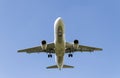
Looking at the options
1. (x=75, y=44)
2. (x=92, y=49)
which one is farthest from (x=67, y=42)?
(x=92, y=49)

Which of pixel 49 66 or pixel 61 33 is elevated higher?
pixel 61 33

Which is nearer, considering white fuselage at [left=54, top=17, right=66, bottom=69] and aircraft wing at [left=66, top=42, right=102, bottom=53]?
white fuselage at [left=54, top=17, right=66, bottom=69]

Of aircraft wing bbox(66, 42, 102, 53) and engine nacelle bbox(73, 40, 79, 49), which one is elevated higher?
engine nacelle bbox(73, 40, 79, 49)

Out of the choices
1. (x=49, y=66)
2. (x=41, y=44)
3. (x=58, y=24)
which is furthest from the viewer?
(x=49, y=66)

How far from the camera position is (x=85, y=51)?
6912 cm

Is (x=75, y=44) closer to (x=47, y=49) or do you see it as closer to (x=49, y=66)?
(x=47, y=49)

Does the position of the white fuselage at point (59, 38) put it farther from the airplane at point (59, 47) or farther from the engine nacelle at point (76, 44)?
the engine nacelle at point (76, 44)

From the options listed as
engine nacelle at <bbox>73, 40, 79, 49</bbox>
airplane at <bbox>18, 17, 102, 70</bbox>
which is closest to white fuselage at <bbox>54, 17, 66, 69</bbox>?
airplane at <bbox>18, 17, 102, 70</bbox>

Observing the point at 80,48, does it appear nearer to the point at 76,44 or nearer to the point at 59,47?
the point at 76,44

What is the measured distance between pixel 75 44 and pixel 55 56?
18.4 ft

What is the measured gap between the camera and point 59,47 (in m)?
60.6

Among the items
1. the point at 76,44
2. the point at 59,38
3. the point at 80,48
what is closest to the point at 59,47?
the point at 59,38

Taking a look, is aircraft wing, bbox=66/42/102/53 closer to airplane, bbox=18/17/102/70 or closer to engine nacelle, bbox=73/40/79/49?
airplane, bbox=18/17/102/70

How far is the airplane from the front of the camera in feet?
192
